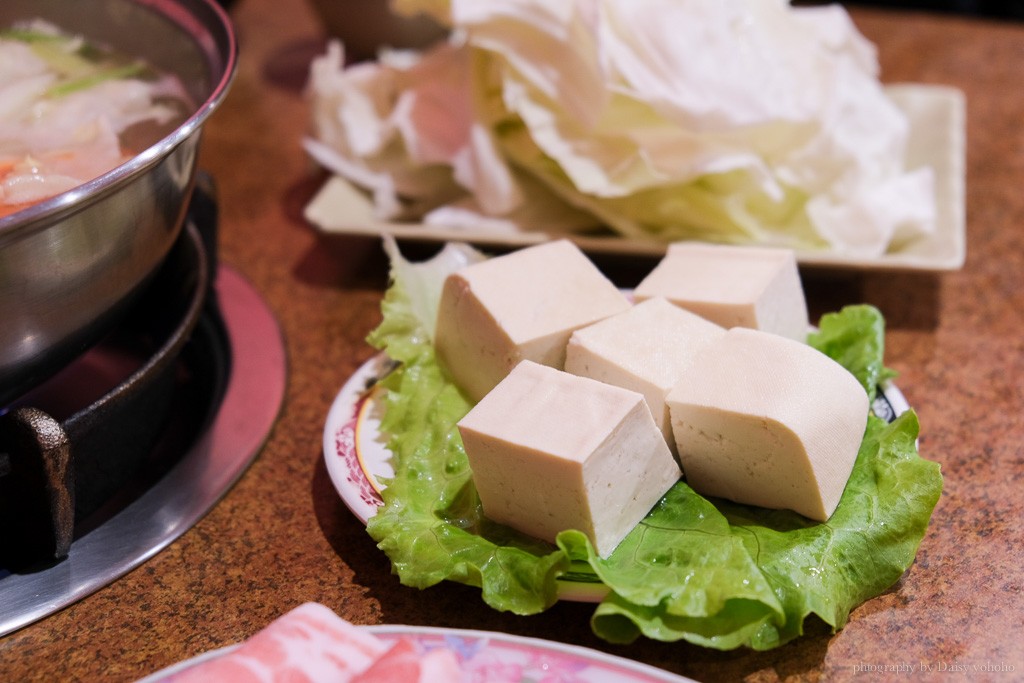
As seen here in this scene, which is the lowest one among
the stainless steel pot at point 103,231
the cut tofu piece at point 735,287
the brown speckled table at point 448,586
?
the brown speckled table at point 448,586

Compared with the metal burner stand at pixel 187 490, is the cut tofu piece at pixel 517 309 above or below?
above

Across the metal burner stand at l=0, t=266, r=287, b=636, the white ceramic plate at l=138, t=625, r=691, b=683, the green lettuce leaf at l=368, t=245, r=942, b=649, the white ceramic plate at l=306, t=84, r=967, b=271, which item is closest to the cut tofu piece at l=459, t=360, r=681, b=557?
the green lettuce leaf at l=368, t=245, r=942, b=649

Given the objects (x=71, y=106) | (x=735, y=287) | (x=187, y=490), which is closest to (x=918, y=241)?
(x=735, y=287)

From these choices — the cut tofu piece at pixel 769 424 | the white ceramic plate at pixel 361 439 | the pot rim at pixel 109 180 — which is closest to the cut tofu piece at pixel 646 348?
the cut tofu piece at pixel 769 424

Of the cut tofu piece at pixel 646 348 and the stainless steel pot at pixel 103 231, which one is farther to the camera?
the cut tofu piece at pixel 646 348

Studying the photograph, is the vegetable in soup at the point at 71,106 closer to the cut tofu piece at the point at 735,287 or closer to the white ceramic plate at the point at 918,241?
the white ceramic plate at the point at 918,241

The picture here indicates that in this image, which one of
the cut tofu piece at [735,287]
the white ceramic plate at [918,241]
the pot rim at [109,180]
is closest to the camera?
the pot rim at [109,180]
